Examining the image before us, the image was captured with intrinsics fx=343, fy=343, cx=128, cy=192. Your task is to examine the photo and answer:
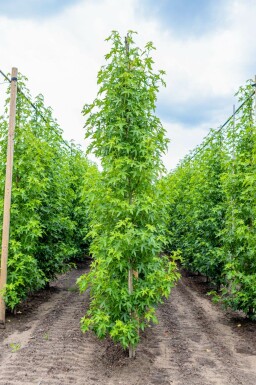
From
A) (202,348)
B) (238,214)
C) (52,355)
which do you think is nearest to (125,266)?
(52,355)

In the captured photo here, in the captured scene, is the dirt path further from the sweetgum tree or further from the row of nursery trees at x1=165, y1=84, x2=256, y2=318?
the row of nursery trees at x1=165, y1=84, x2=256, y2=318

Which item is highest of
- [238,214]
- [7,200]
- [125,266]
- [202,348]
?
[7,200]

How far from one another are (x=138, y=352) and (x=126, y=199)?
2.25 metres

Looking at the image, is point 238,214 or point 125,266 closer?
point 125,266

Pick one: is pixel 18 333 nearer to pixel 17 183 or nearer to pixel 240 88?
pixel 17 183

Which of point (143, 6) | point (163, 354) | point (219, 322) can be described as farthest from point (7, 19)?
point (219, 322)

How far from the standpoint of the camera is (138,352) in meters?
4.97

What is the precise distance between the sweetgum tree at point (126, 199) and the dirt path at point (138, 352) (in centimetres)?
42

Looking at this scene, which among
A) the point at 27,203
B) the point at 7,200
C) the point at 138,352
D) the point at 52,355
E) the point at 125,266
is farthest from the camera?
the point at 27,203

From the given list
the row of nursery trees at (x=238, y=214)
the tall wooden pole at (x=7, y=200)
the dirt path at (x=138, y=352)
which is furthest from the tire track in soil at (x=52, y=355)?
the row of nursery trees at (x=238, y=214)

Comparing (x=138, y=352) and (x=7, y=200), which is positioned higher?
(x=7, y=200)

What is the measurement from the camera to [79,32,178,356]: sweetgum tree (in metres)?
4.43

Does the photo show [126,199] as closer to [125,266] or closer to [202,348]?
[125,266]

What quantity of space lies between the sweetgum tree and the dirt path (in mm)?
421
